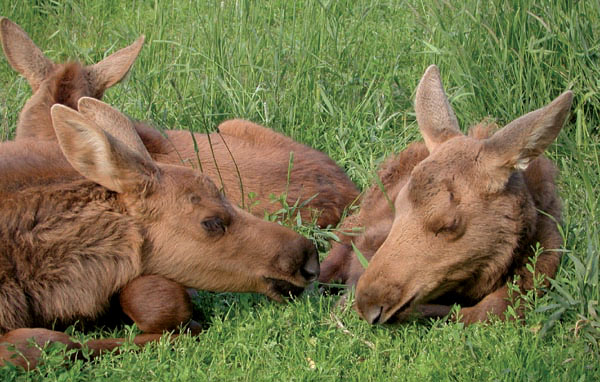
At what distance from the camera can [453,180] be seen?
529 cm

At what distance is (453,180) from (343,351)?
1084 millimetres

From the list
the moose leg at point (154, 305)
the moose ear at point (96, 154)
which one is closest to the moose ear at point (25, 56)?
the moose ear at point (96, 154)

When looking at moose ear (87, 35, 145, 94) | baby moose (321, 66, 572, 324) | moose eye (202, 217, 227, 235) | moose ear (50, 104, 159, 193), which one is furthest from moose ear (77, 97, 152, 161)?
moose ear (87, 35, 145, 94)

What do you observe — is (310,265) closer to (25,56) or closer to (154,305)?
(154,305)

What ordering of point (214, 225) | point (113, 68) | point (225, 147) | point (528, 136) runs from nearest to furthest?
point (528, 136) < point (214, 225) < point (225, 147) < point (113, 68)

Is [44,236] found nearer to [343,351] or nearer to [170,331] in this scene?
[170,331]

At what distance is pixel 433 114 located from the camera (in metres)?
6.00

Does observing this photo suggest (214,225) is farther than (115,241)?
Yes

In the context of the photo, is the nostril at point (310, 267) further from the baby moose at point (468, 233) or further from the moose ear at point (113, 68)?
the moose ear at point (113, 68)

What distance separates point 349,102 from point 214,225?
9.70 ft

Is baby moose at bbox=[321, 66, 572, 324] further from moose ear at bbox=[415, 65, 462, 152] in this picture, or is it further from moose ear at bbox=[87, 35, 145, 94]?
moose ear at bbox=[87, 35, 145, 94]

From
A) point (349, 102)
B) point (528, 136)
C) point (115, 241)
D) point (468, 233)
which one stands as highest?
point (528, 136)

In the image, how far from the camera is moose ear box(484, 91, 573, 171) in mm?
5113

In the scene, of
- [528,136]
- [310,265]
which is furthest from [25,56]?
[528,136]
